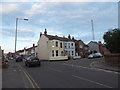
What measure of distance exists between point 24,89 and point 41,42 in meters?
45.9

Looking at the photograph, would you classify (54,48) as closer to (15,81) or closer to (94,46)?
(94,46)

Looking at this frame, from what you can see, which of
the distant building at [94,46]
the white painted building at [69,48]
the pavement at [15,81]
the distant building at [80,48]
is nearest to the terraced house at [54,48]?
the white painted building at [69,48]

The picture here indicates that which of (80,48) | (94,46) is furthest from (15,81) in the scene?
(94,46)

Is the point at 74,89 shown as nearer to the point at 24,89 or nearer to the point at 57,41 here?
the point at 24,89

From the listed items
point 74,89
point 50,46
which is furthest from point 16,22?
point 74,89

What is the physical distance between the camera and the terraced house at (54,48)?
47697 millimetres

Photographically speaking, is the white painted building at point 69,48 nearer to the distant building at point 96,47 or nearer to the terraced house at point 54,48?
the terraced house at point 54,48

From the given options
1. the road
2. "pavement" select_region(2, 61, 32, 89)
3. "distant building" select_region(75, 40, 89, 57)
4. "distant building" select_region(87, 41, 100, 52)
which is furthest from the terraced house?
"pavement" select_region(2, 61, 32, 89)

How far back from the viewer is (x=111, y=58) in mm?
21922

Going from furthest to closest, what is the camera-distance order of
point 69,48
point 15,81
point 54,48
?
point 69,48 → point 54,48 → point 15,81

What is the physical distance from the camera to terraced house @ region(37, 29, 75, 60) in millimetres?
47697

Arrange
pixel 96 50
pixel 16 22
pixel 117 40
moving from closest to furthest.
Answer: pixel 117 40
pixel 16 22
pixel 96 50

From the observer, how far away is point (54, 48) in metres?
48.4

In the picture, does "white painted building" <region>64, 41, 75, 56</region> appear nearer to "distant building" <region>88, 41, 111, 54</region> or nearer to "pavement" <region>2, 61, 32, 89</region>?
"distant building" <region>88, 41, 111, 54</region>
